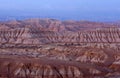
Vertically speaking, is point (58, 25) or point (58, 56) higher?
point (58, 25)

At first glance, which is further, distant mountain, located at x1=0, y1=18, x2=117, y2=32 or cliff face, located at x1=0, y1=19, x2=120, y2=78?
distant mountain, located at x1=0, y1=18, x2=117, y2=32

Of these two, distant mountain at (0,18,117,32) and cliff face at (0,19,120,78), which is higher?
distant mountain at (0,18,117,32)

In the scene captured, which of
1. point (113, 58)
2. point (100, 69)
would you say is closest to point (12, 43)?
point (113, 58)

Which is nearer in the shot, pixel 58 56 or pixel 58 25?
pixel 58 56

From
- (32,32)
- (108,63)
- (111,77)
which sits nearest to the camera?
(111,77)

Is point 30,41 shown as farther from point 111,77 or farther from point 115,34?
point 111,77

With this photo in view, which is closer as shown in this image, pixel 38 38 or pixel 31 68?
pixel 31 68

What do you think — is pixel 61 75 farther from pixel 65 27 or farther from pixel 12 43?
pixel 65 27

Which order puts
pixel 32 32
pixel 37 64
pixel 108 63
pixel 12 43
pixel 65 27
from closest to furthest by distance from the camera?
pixel 37 64 → pixel 108 63 → pixel 12 43 → pixel 32 32 → pixel 65 27
